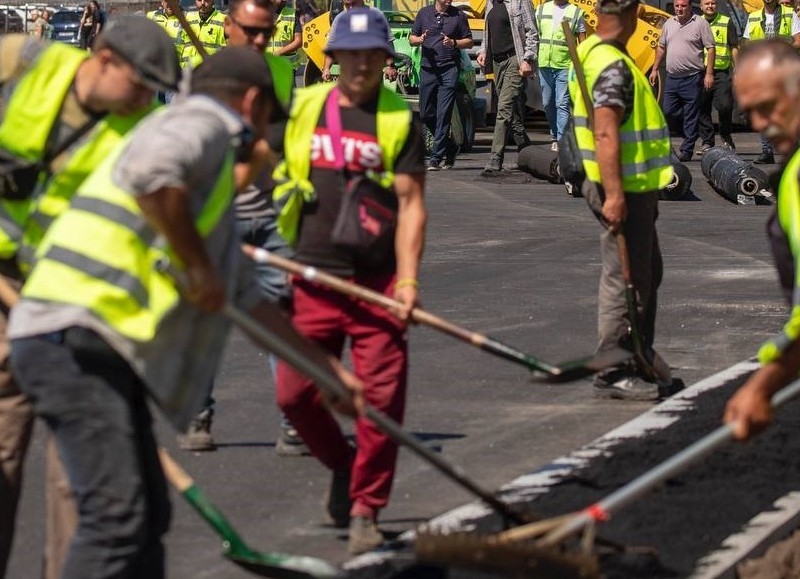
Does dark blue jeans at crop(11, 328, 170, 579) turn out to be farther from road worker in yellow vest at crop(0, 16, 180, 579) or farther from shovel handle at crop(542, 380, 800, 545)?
shovel handle at crop(542, 380, 800, 545)

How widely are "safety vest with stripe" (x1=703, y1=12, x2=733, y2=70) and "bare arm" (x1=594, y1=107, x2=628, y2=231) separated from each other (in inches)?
512

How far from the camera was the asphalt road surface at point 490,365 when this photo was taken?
702cm

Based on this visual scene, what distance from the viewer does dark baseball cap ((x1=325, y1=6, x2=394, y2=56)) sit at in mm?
6809

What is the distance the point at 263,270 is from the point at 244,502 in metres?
1.09

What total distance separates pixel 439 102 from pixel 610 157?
37.8 ft

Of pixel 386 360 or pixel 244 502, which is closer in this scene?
pixel 386 360

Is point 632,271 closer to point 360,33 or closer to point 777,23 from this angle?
point 360,33

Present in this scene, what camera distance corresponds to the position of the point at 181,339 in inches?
196

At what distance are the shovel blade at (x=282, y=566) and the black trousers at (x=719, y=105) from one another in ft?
53.5

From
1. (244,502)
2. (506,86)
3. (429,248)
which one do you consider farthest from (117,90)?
Result: (506,86)

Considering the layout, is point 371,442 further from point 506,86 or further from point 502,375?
point 506,86

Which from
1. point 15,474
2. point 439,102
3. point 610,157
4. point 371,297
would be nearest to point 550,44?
point 439,102

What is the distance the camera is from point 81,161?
5711mm

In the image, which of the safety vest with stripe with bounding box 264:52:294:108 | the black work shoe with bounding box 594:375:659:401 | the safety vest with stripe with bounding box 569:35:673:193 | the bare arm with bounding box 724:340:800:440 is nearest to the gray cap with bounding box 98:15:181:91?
the bare arm with bounding box 724:340:800:440
